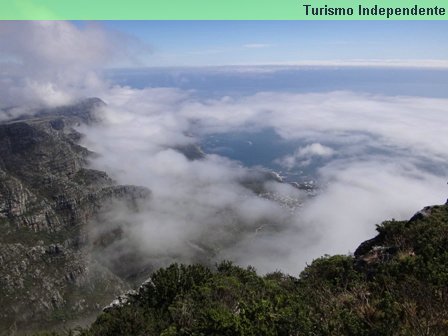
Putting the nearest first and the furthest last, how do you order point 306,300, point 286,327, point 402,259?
point 286,327
point 306,300
point 402,259

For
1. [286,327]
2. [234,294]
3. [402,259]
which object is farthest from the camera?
[234,294]


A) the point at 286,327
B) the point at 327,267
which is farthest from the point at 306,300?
the point at 327,267

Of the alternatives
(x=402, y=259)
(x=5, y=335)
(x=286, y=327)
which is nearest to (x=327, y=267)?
(x=402, y=259)

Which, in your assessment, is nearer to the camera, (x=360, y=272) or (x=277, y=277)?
(x=360, y=272)

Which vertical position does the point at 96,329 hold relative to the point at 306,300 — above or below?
below

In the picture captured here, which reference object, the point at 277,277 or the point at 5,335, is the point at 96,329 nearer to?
the point at 277,277

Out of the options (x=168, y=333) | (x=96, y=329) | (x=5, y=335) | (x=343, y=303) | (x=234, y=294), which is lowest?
(x=5, y=335)

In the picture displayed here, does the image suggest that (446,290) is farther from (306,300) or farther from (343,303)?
(306,300)
